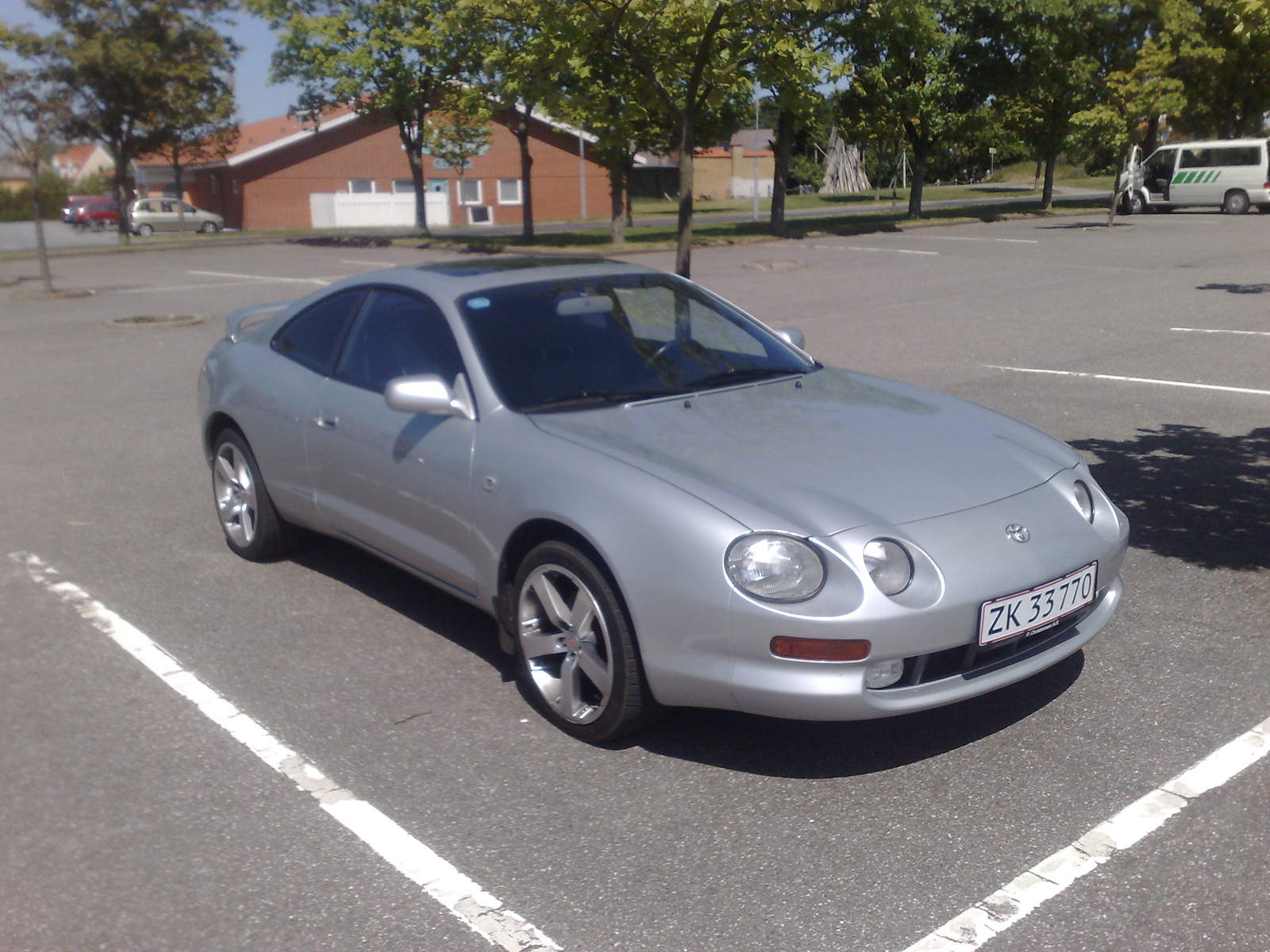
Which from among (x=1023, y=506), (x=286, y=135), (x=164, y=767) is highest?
(x=286, y=135)

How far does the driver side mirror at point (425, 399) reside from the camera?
13.7 feet

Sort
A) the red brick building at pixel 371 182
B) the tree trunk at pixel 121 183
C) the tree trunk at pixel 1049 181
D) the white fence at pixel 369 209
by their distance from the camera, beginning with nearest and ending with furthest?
the tree trunk at pixel 121 183, the tree trunk at pixel 1049 181, the red brick building at pixel 371 182, the white fence at pixel 369 209

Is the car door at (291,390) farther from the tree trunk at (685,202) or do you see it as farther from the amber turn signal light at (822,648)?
the tree trunk at (685,202)

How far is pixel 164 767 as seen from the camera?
12.3 ft

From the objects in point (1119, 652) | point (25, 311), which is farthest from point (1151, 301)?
point (25, 311)

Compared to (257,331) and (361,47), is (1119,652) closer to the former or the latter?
(257,331)

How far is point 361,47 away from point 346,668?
30223mm

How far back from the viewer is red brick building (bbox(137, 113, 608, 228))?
56.7 m

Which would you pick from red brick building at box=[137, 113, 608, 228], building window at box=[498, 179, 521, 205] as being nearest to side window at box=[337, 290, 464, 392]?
red brick building at box=[137, 113, 608, 228]

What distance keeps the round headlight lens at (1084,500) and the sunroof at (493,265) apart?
2.14 metres

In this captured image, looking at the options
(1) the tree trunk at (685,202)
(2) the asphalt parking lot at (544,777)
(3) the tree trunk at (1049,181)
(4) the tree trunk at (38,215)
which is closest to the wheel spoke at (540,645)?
(2) the asphalt parking lot at (544,777)

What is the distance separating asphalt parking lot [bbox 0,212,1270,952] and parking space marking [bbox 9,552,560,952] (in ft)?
0.11

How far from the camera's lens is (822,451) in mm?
3865

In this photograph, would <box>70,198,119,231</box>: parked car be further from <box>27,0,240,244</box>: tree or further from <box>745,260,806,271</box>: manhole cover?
<box>745,260,806,271</box>: manhole cover
